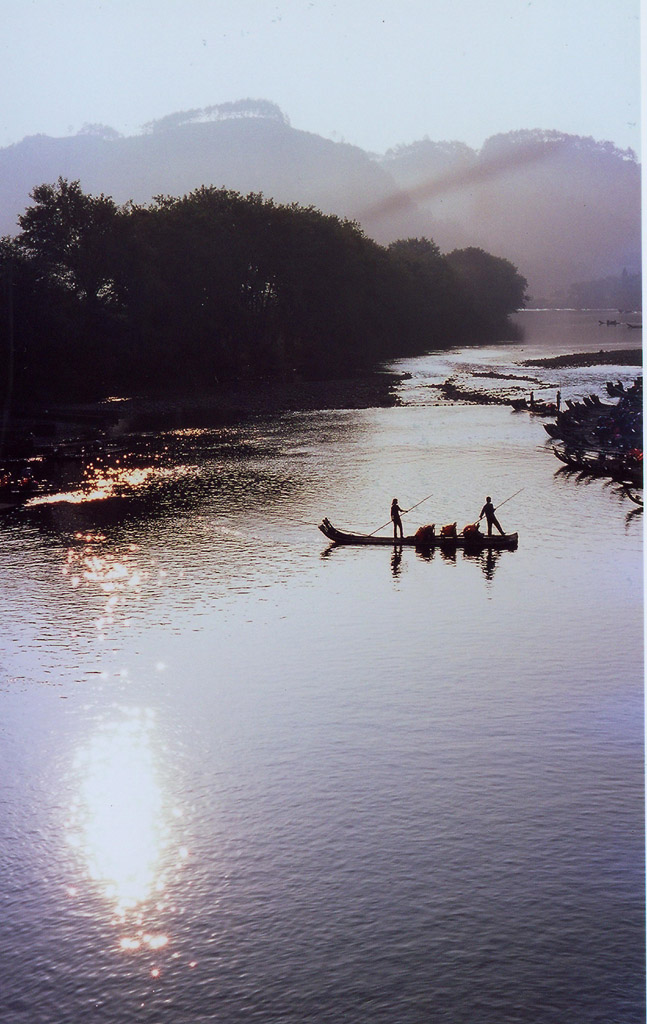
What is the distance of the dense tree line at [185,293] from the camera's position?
60531 mm

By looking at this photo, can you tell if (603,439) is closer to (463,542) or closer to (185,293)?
(463,542)

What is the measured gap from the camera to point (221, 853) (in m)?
15.1

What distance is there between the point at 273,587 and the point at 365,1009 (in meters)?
14.3

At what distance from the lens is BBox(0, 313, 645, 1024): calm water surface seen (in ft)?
42.1

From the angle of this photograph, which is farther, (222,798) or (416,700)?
(416,700)

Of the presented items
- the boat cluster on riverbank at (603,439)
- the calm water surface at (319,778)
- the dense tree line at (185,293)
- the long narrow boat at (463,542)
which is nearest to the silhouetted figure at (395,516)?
the long narrow boat at (463,542)

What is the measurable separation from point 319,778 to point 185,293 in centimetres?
5556

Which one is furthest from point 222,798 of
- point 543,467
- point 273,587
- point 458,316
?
point 458,316

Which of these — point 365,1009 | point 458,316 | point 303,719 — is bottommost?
point 365,1009

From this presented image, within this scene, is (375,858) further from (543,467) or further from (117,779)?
(543,467)

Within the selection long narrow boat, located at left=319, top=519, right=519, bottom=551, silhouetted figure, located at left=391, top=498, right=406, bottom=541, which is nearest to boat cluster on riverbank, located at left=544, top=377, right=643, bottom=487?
long narrow boat, located at left=319, top=519, right=519, bottom=551

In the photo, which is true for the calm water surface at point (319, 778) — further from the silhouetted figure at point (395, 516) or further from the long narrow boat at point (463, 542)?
the silhouetted figure at point (395, 516)

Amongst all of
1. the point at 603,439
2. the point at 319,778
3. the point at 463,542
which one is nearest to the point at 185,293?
the point at 603,439

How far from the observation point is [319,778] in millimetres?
16953
